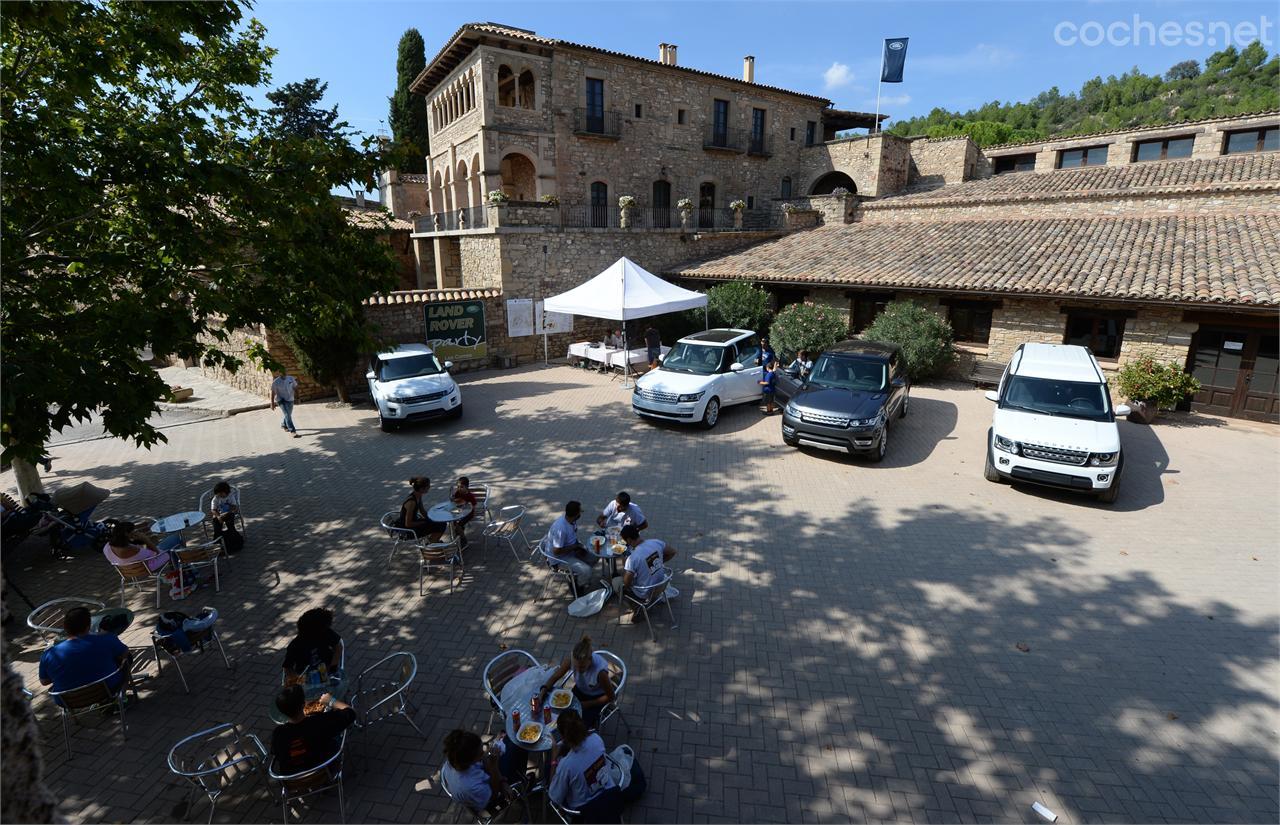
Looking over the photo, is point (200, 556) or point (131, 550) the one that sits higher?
point (131, 550)

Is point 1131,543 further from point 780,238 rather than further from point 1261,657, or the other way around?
point 780,238

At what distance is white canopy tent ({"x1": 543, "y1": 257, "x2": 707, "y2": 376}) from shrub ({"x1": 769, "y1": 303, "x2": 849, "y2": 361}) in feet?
8.43

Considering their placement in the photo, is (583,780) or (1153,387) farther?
(1153,387)

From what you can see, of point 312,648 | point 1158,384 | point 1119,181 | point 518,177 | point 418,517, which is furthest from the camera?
point 518,177

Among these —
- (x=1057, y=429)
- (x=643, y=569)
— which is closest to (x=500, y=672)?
(x=643, y=569)

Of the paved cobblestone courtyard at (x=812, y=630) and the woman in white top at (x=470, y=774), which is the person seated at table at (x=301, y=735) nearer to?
the paved cobblestone courtyard at (x=812, y=630)

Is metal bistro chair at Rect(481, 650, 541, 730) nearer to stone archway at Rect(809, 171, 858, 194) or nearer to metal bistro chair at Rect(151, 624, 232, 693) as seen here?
metal bistro chair at Rect(151, 624, 232, 693)

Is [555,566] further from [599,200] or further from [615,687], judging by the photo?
[599,200]

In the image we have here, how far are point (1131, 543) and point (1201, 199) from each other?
49.8ft

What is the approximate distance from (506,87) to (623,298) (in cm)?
1532

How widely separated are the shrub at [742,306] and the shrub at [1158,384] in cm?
945

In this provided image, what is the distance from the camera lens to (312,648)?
5117 millimetres

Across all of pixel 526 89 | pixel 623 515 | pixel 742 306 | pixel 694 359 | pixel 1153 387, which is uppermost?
pixel 526 89

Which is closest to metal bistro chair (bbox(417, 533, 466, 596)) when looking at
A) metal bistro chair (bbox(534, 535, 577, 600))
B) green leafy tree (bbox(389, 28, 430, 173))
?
metal bistro chair (bbox(534, 535, 577, 600))
